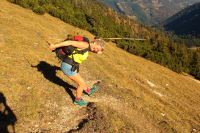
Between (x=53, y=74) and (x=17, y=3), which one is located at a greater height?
(x=17, y=3)

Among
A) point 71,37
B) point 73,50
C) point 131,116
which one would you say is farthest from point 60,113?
point 131,116

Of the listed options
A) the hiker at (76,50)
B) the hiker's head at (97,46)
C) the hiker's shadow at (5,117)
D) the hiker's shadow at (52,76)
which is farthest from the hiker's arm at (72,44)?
the hiker's shadow at (52,76)

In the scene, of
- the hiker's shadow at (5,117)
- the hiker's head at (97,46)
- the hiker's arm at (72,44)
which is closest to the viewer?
the hiker's shadow at (5,117)

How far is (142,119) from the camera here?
22.1 feet

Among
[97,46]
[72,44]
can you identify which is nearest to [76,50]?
[72,44]

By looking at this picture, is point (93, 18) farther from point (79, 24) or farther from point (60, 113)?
point (60, 113)

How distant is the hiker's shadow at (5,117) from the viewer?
3816 millimetres

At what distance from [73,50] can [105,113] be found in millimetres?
3155

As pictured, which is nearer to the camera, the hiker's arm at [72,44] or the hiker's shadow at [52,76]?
the hiker's arm at [72,44]

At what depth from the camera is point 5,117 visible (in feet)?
13.7

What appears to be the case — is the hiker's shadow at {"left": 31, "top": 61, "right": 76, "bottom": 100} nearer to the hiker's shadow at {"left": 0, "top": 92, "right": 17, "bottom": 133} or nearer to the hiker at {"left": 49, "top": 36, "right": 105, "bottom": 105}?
the hiker at {"left": 49, "top": 36, "right": 105, "bottom": 105}

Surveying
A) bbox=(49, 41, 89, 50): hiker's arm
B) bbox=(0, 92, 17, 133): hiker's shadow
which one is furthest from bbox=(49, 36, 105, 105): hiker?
bbox=(0, 92, 17, 133): hiker's shadow

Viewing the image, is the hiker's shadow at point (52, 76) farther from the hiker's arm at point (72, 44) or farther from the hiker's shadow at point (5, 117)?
the hiker's arm at point (72, 44)

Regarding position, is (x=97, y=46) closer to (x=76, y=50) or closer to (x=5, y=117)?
(x=76, y=50)
